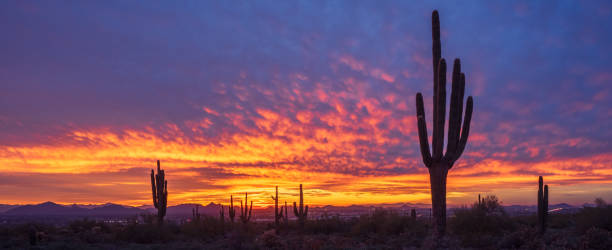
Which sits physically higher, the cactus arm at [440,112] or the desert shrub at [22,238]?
the cactus arm at [440,112]

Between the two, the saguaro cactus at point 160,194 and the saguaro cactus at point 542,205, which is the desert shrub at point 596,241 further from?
the saguaro cactus at point 160,194

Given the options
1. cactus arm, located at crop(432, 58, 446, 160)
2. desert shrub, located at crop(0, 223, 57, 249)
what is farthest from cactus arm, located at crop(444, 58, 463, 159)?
desert shrub, located at crop(0, 223, 57, 249)

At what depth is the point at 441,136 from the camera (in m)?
15.6

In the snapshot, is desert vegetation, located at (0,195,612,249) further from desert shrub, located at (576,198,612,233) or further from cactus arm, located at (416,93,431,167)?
cactus arm, located at (416,93,431,167)

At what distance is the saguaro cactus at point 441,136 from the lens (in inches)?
609

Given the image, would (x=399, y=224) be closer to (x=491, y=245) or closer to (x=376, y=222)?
(x=376, y=222)

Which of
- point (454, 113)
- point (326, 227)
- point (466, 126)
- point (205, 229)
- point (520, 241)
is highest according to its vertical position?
point (454, 113)

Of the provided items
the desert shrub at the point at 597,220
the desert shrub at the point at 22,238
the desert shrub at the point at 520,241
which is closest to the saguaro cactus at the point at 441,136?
the desert shrub at the point at 520,241

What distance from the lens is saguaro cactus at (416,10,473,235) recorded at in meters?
15.5

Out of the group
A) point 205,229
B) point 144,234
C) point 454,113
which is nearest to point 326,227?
point 205,229

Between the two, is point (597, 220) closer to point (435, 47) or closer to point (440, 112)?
point (440, 112)

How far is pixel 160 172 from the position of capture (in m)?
30.9

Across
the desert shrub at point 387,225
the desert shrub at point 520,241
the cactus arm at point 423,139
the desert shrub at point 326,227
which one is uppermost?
the cactus arm at point 423,139

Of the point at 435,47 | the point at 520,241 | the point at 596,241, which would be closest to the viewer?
the point at 435,47
